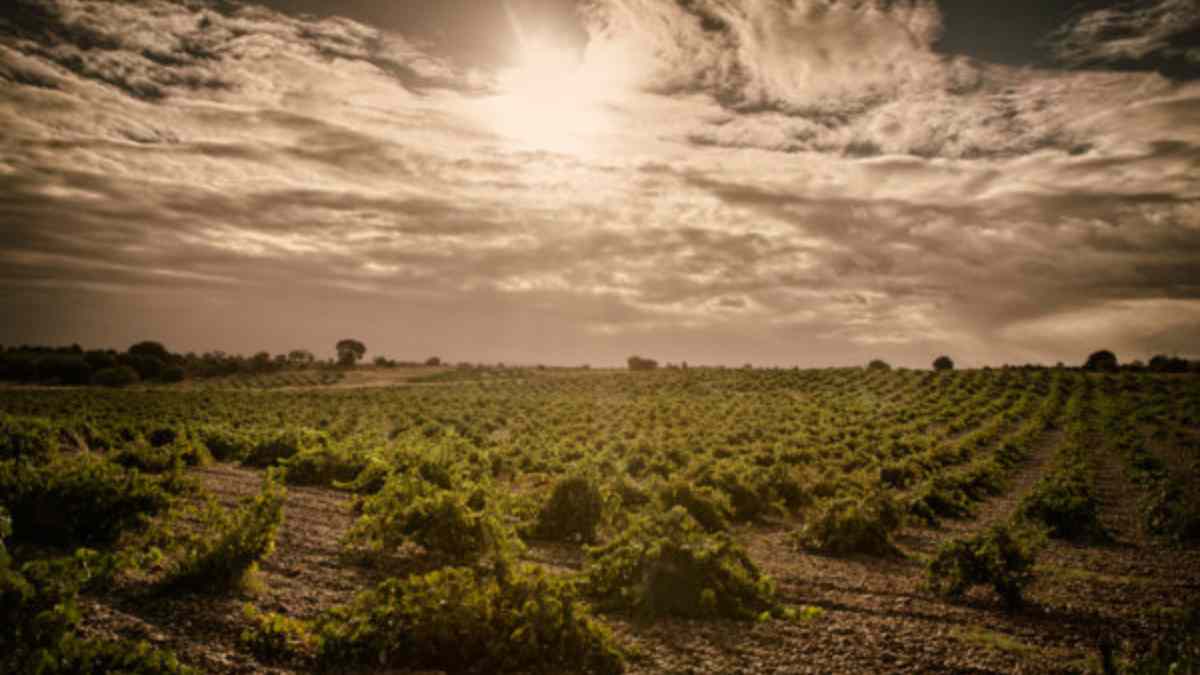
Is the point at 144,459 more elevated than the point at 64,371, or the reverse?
the point at 144,459

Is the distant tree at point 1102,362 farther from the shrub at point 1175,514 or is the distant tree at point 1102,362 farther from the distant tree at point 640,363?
the shrub at point 1175,514

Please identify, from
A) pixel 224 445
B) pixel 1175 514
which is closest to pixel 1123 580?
pixel 1175 514

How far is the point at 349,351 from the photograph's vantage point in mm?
134125

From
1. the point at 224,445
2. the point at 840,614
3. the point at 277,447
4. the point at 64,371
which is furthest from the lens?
the point at 64,371

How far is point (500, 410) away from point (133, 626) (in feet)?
165

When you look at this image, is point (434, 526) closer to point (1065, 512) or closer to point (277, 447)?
point (1065, 512)

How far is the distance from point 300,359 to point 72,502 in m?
124

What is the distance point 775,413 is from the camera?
5272cm

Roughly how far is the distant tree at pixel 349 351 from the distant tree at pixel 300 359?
5.36 meters

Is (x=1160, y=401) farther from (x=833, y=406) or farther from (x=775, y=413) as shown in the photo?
(x=775, y=413)

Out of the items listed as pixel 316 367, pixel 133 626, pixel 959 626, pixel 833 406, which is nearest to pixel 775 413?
pixel 833 406

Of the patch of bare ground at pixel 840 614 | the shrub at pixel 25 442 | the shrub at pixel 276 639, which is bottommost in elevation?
the patch of bare ground at pixel 840 614

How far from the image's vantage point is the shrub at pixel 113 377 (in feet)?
285

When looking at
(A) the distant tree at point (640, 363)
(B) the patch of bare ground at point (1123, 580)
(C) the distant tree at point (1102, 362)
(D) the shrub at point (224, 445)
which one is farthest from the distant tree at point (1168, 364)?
(D) the shrub at point (224, 445)
